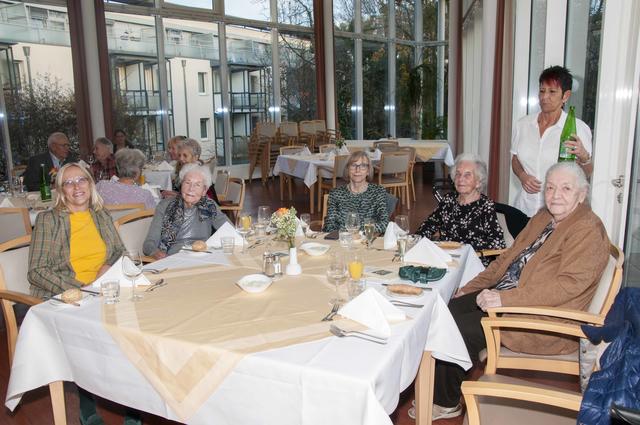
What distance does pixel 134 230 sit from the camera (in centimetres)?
334

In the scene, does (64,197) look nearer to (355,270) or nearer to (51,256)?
(51,256)

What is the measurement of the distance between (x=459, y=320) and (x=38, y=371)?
1.81m

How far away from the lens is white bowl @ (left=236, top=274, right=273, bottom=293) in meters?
2.15

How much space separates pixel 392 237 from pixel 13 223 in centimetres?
269

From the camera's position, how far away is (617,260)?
219cm

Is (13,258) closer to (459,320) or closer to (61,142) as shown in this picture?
(459,320)

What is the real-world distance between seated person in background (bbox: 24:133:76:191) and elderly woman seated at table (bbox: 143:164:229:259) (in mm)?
3070

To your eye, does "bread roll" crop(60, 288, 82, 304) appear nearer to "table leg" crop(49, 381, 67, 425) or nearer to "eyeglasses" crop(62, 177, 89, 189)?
"table leg" crop(49, 381, 67, 425)

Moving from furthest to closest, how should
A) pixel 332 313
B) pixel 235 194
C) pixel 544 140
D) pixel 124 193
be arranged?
pixel 235 194
pixel 124 193
pixel 544 140
pixel 332 313

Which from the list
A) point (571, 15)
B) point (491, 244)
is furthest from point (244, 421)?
point (571, 15)

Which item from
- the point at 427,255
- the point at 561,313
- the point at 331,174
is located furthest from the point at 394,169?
the point at 561,313

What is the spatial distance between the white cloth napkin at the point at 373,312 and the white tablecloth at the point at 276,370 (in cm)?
4

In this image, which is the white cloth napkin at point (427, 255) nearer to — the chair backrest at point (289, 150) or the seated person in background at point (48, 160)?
the seated person in background at point (48, 160)

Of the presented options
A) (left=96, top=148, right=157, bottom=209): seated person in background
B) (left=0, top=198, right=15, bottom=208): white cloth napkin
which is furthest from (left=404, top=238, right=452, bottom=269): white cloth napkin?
(left=0, top=198, right=15, bottom=208): white cloth napkin
